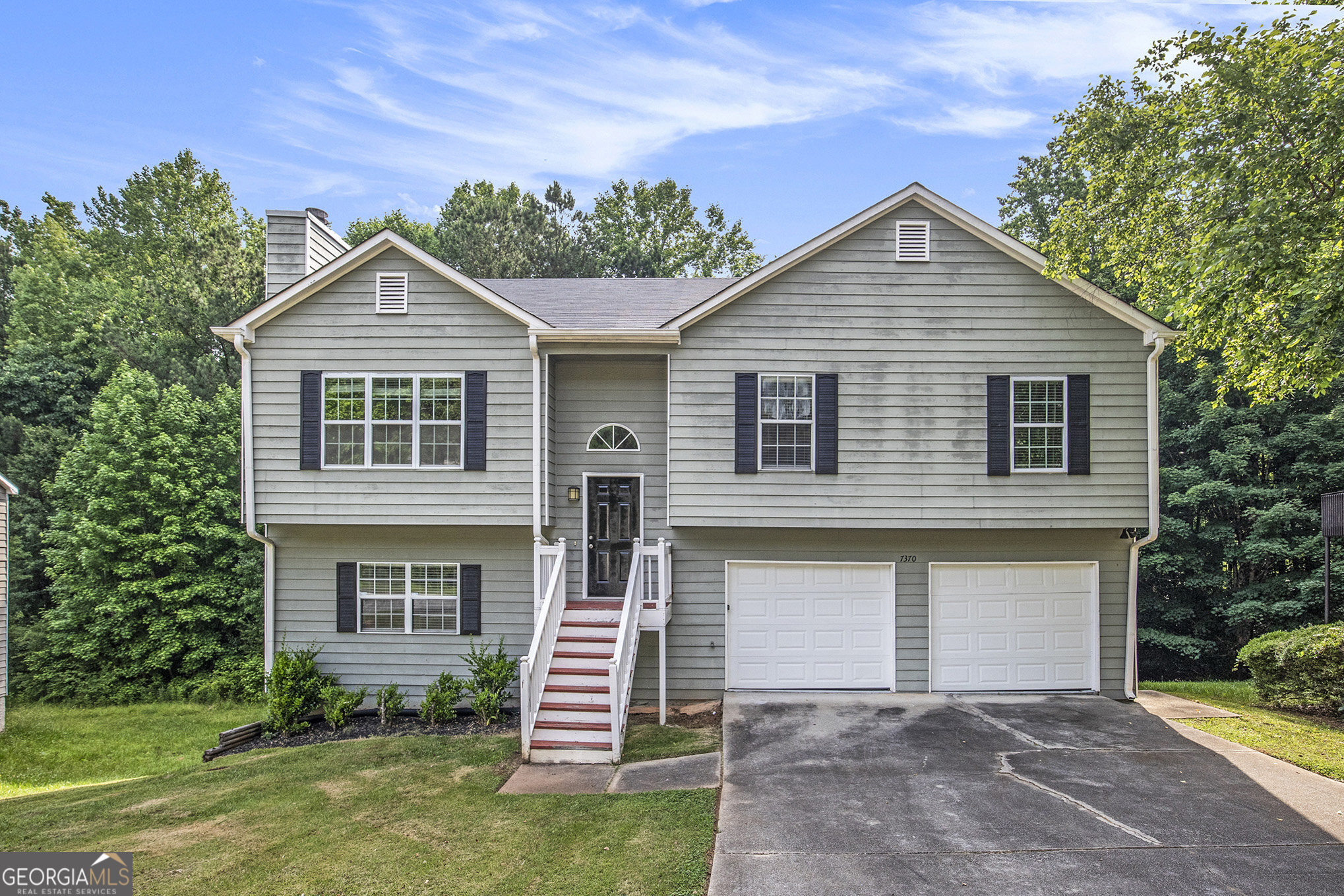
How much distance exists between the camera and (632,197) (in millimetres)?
29734

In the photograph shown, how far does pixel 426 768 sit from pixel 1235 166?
12507 millimetres

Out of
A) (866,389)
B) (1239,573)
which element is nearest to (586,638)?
(866,389)

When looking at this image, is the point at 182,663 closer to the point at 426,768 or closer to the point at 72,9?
the point at 426,768

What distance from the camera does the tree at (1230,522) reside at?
48.8 ft

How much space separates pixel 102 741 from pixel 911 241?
15.1 meters

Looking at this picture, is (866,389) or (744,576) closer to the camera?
(866,389)

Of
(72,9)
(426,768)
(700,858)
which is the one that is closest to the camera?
(700,858)

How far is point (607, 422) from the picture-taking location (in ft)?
34.9

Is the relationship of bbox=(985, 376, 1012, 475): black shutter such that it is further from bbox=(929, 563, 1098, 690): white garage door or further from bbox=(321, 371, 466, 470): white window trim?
bbox=(321, 371, 466, 470): white window trim

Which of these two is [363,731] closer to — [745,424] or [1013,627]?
[745,424]

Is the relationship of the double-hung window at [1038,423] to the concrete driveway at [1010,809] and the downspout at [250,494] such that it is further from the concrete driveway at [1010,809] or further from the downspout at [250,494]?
the downspout at [250,494]

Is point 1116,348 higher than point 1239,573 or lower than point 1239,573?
higher

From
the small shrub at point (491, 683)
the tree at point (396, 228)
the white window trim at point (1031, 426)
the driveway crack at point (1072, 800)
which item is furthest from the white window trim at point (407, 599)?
the tree at point (396, 228)

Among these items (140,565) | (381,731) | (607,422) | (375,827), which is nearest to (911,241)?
(607,422)
